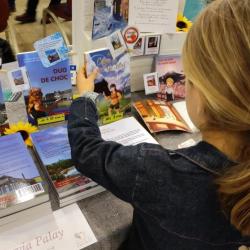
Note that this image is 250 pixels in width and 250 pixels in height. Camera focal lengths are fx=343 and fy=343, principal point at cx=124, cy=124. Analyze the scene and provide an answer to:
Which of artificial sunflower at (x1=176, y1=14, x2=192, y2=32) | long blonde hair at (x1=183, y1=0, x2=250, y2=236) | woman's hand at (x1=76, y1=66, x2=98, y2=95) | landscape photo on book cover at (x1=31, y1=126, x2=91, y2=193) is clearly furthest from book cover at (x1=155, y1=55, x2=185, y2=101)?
long blonde hair at (x1=183, y1=0, x2=250, y2=236)

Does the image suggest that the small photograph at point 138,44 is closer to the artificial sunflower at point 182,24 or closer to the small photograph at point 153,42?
the small photograph at point 153,42

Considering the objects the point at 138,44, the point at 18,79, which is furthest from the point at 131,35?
the point at 18,79

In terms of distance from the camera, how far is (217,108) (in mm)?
596

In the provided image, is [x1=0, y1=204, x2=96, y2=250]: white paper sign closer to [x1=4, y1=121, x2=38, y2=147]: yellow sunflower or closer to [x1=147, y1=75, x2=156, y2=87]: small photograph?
[x1=4, y1=121, x2=38, y2=147]: yellow sunflower

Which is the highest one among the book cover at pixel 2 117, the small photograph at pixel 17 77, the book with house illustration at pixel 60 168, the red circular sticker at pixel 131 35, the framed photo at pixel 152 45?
the red circular sticker at pixel 131 35

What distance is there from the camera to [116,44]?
1.14m

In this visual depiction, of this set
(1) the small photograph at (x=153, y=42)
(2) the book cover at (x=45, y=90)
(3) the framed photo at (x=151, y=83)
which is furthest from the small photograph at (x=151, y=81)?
(2) the book cover at (x=45, y=90)

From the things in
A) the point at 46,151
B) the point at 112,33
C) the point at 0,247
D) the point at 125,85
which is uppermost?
the point at 112,33

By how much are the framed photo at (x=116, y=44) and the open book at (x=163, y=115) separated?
0.72 ft

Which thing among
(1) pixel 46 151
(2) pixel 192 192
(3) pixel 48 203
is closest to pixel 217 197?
(2) pixel 192 192

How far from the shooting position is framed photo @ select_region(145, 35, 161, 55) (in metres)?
1.30

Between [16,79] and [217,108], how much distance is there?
2.21 ft

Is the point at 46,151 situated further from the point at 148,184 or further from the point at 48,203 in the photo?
the point at 148,184

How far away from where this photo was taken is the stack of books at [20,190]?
32.3 inches
